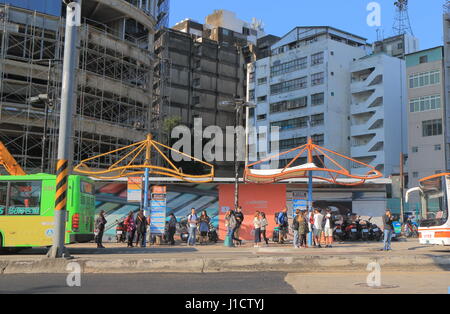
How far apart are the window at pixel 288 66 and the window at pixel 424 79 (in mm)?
15894

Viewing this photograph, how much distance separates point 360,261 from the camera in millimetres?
12648

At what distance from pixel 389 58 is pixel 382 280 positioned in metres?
56.5

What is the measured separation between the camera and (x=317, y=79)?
65.8m

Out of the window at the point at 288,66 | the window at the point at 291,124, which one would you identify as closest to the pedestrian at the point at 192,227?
the window at the point at 291,124

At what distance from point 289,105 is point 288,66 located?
573cm

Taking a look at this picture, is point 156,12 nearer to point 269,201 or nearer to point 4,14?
point 4,14

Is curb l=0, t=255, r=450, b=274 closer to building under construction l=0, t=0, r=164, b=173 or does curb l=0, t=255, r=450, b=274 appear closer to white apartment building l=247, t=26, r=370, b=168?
building under construction l=0, t=0, r=164, b=173

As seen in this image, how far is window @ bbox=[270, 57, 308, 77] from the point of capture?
67619 mm

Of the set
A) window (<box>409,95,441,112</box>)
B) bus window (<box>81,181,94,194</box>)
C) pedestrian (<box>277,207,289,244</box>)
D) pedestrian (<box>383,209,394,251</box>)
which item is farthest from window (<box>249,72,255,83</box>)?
bus window (<box>81,181,94,194</box>)

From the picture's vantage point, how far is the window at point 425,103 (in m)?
53.6

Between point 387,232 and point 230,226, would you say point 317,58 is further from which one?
point 387,232

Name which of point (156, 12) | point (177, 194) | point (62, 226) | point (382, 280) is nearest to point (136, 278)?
point (62, 226)

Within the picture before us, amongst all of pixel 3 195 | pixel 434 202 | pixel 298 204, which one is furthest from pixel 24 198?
pixel 434 202

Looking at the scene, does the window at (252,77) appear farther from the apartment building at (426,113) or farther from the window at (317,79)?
the apartment building at (426,113)
